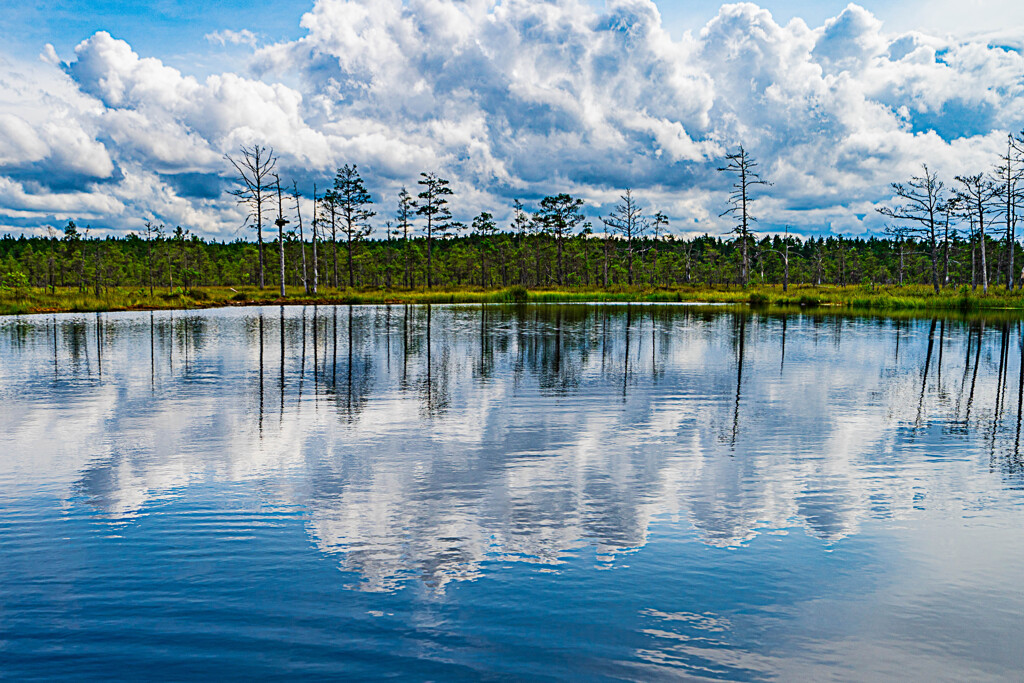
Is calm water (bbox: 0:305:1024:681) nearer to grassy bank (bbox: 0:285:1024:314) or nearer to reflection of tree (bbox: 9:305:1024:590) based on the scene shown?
reflection of tree (bbox: 9:305:1024:590)

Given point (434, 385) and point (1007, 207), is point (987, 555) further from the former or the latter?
point (1007, 207)

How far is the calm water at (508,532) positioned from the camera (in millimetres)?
4586

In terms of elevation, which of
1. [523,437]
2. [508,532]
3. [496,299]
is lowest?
[508,532]

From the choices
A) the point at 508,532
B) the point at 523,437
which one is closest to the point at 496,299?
the point at 523,437

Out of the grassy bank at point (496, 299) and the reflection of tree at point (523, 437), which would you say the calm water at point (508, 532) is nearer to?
the reflection of tree at point (523, 437)

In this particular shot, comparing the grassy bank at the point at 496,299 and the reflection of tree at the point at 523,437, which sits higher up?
the grassy bank at the point at 496,299

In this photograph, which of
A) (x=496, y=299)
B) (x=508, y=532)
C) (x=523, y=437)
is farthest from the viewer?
(x=496, y=299)

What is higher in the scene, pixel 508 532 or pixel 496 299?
pixel 496 299

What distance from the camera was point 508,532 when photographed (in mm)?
6684

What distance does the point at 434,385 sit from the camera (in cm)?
1642

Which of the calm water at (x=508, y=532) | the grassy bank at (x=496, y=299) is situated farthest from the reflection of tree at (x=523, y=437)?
the grassy bank at (x=496, y=299)

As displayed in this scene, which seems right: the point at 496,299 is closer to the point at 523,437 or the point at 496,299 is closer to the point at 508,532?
the point at 523,437

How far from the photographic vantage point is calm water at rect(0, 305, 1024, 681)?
4.59 meters

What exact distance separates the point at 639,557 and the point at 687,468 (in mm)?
3271
